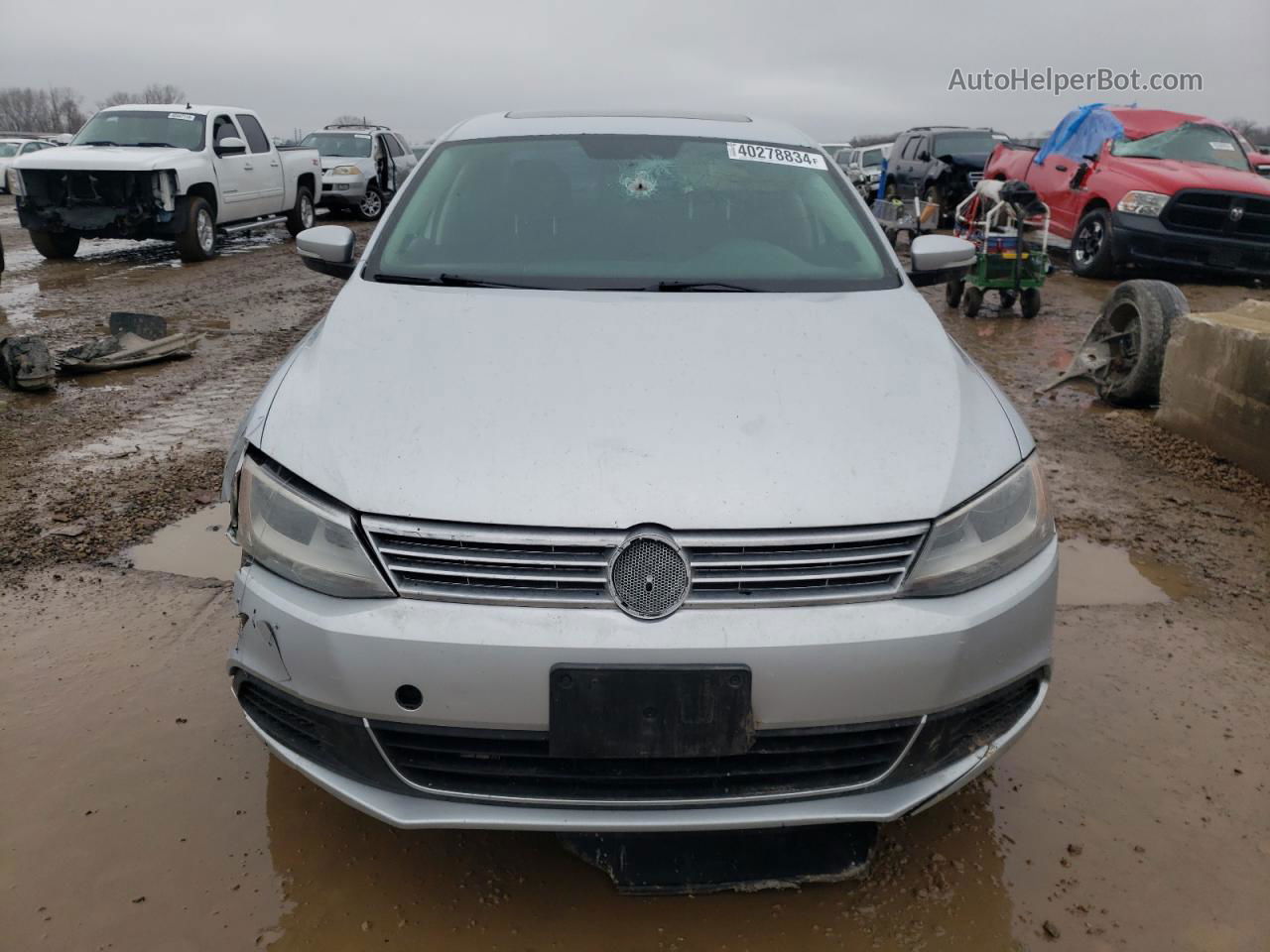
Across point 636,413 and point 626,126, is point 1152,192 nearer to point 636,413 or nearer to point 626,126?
point 626,126

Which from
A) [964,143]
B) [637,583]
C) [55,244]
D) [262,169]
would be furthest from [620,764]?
[964,143]

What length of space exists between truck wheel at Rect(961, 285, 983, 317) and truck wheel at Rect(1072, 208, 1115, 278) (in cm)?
300

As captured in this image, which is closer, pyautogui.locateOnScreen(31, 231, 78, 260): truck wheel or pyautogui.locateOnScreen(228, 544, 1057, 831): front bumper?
pyautogui.locateOnScreen(228, 544, 1057, 831): front bumper

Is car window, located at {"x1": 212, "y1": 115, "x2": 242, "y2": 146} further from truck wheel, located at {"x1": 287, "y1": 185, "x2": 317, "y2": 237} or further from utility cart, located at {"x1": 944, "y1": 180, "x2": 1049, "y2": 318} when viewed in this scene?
utility cart, located at {"x1": 944, "y1": 180, "x2": 1049, "y2": 318}

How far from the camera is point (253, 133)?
1388 cm

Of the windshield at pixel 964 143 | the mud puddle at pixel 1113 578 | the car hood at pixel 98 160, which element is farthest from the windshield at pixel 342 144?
the mud puddle at pixel 1113 578

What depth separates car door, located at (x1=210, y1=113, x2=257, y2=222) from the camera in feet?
41.3

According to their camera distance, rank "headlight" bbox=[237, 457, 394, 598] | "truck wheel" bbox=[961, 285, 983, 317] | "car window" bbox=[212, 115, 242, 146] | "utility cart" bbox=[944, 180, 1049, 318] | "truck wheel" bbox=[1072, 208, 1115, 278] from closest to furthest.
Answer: "headlight" bbox=[237, 457, 394, 598] < "utility cart" bbox=[944, 180, 1049, 318] < "truck wheel" bbox=[961, 285, 983, 317] < "truck wheel" bbox=[1072, 208, 1115, 278] < "car window" bbox=[212, 115, 242, 146]

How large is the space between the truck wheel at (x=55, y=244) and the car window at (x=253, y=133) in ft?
8.80

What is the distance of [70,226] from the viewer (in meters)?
11.4

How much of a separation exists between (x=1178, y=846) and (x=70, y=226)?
41.5 ft

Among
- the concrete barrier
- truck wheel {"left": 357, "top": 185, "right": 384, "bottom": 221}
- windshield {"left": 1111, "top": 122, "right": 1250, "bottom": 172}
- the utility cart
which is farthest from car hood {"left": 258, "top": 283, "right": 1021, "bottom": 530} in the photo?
truck wheel {"left": 357, "top": 185, "right": 384, "bottom": 221}

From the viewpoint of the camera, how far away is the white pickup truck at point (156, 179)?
11.3 m

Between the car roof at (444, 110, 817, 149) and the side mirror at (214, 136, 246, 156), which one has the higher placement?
the car roof at (444, 110, 817, 149)
